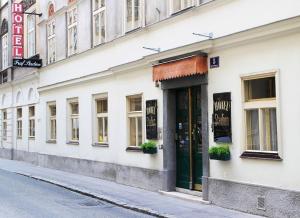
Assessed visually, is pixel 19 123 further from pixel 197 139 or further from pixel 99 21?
pixel 197 139

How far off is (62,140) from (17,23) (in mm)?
7896

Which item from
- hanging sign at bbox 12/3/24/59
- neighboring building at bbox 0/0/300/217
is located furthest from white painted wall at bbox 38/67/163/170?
hanging sign at bbox 12/3/24/59

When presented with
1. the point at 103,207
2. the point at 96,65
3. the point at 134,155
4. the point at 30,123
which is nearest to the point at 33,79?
the point at 30,123

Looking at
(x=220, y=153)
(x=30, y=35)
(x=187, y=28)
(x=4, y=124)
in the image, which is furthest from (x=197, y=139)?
(x=4, y=124)

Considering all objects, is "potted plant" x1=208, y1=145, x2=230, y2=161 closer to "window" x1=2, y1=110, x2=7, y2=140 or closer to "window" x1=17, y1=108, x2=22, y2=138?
"window" x1=17, y1=108, x2=22, y2=138

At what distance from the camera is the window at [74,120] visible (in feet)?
64.1

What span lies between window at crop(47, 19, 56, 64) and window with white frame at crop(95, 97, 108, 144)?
4918mm

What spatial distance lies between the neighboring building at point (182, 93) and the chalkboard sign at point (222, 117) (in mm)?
35

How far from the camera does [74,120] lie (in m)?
19.8

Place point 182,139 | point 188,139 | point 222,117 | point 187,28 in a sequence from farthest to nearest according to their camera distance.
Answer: point 182,139 < point 188,139 < point 187,28 < point 222,117

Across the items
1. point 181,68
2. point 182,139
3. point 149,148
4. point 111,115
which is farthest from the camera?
point 111,115

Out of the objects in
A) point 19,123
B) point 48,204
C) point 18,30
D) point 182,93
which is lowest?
point 48,204

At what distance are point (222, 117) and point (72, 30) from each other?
10342mm

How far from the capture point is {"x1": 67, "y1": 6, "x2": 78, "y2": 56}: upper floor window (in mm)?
19641
